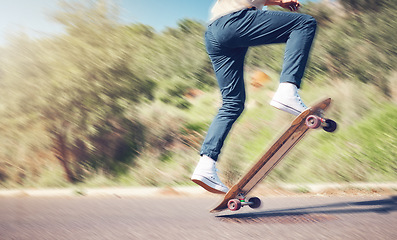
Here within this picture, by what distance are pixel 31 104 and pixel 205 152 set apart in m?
3.15

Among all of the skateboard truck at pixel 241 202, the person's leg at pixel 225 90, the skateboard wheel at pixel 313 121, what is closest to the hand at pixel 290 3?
the person's leg at pixel 225 90

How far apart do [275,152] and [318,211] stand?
62 cm

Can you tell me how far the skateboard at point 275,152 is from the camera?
7.68 feet

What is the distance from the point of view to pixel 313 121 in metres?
2.28

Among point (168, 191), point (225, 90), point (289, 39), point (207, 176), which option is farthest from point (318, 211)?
point (168, 191)

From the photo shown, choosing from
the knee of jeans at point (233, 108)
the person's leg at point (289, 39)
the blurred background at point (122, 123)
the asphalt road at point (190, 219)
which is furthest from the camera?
the blurred background at point (122, 123)

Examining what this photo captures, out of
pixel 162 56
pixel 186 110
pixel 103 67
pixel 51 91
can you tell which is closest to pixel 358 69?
pixel 186 110

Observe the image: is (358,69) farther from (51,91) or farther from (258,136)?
(51,91)

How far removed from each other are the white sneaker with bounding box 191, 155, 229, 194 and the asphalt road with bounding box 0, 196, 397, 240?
0.68 ft

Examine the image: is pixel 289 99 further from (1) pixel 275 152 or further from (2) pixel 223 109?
(2) pixel 223 109

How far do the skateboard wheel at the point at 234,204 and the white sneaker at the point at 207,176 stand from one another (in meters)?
0.18

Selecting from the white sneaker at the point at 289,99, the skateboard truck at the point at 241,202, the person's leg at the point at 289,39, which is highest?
the person's leg at the point at 289,39

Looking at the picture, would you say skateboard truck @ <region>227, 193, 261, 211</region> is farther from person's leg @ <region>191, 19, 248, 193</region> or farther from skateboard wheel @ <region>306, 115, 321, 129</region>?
skateboard wheel @ <region>306, 115, 321, 129</region>

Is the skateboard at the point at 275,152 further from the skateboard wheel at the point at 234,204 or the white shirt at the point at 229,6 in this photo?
the white shirt at the point at 229,6
